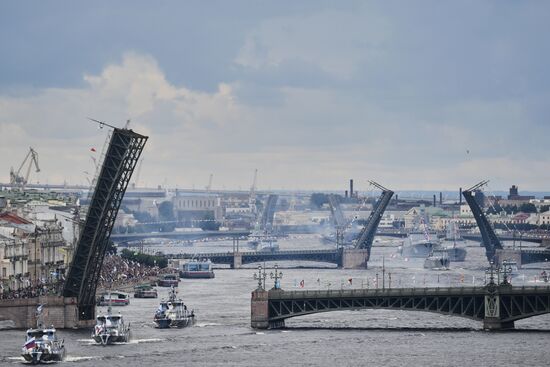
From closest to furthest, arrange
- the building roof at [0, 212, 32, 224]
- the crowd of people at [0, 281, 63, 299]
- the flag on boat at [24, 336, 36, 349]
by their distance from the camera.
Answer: the flag on boat at [24, 336, 36, 349], the crowd of people at [0, 281, 63, 299], the building roof at [0, 212, 32, 224]

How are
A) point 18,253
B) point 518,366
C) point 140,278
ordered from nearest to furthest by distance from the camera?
point 518,366, point 18,253, point 140,278

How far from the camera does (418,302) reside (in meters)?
114

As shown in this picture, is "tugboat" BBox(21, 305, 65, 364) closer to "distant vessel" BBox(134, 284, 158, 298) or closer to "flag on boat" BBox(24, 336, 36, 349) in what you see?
"flag on boat" BBox(24, 336, 36, 349)

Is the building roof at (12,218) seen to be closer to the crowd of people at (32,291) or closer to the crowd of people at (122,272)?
the crowd of people at (122,272)

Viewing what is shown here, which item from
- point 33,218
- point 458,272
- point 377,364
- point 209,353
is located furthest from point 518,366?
point 458,272

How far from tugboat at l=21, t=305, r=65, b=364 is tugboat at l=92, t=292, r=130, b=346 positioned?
22.3ft

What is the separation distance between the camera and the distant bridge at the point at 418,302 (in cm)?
11144

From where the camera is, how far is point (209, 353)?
104 meters

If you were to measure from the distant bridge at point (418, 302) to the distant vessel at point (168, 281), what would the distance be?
55.4m

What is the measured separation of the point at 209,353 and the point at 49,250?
48357mm

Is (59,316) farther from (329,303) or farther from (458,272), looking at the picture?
(458,272)

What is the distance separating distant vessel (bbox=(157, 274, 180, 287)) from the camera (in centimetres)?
17250

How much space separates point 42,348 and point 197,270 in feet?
305

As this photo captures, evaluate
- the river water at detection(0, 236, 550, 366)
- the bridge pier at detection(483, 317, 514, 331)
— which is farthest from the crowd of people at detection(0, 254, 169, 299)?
the bridge pier at detection(483, 317, 514, 331)
